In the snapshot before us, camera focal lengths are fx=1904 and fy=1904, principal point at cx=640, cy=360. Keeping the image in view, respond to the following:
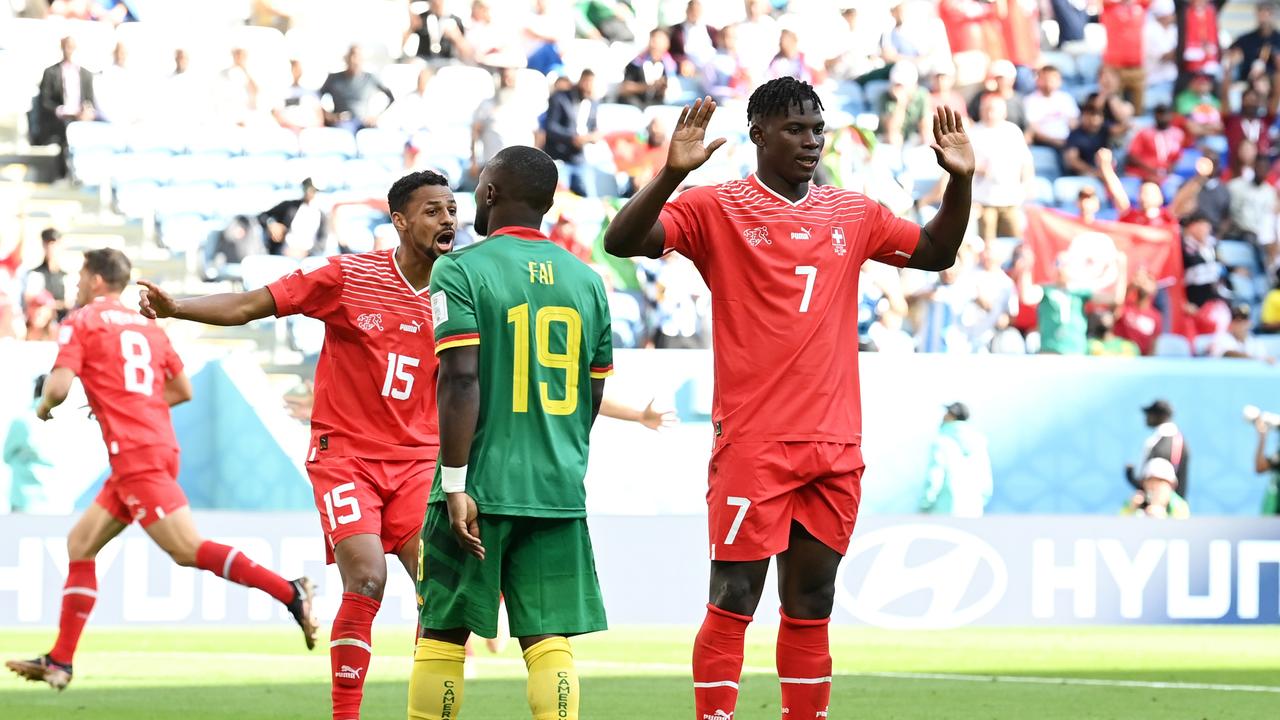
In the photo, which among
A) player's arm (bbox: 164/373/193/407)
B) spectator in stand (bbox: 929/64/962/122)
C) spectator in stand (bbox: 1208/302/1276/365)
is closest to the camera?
player's arm (bbox: 164/373/193/407)

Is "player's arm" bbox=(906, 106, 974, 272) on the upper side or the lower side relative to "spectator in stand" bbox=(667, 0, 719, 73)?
lower

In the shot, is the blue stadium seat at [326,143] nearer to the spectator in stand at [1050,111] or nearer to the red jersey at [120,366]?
the spectator in stand at [1050,111]

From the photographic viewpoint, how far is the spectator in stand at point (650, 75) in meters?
19.0

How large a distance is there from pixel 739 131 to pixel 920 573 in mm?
7055

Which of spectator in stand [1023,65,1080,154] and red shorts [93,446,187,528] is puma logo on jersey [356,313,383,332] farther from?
spectator in stand [1023,65,1080,154]

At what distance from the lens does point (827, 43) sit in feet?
67.8

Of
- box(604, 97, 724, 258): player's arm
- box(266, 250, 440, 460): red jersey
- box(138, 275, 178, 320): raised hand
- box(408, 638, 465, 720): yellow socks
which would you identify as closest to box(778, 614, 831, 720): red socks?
box(408, 638, 465, 720): yellow socks

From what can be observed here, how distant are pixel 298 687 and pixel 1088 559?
626 cm

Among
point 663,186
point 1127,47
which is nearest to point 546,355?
point 663,186

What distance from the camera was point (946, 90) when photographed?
1966 centimetres

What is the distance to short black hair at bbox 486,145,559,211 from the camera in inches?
205

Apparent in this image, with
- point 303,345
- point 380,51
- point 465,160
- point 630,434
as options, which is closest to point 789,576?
point 630,434

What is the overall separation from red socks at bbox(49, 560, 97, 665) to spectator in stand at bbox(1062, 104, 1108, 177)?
42.1 ft

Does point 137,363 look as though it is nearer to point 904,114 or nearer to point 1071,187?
point 904,114
